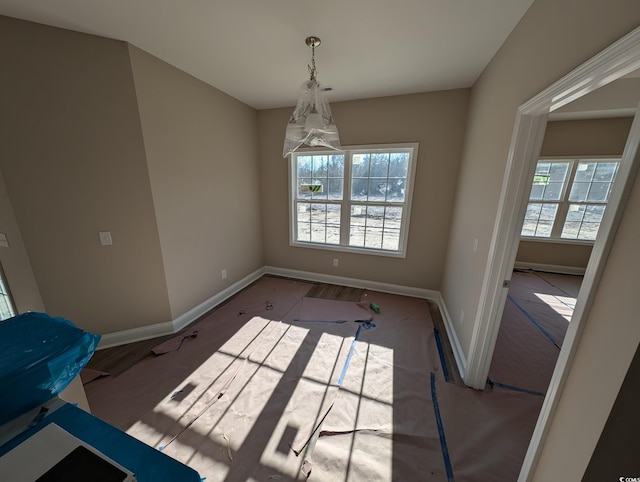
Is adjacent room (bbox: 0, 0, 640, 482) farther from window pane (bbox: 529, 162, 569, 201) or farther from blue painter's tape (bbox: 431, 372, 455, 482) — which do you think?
window pane (bbox: 529, 162, 569, 201)

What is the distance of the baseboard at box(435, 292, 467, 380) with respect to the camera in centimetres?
197

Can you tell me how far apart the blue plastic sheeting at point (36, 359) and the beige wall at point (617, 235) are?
1631 mm

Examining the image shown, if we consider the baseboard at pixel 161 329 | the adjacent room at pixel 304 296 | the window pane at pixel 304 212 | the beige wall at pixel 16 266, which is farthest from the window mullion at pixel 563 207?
the beige wall at pixel 16 266

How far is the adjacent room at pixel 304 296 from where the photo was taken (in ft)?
2.46

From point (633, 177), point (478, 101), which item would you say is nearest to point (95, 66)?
point (633, 177)

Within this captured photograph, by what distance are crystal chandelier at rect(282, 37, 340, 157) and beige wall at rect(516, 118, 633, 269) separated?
4.52 m

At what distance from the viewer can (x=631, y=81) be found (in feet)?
5.65

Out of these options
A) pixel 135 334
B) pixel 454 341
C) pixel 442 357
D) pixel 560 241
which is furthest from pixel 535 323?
pixel 135 334

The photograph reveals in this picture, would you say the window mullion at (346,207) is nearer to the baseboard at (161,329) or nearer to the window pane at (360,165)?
the window pane at (360,165)

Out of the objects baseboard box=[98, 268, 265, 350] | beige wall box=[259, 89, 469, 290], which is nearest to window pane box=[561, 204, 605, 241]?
beige wall box=[259, 89, 469, 290]

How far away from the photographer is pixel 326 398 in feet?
5.75

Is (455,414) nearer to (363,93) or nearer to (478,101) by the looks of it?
(478,101)

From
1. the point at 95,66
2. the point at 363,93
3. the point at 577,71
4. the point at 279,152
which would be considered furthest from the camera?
the point at 279,152

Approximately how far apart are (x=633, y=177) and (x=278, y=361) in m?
2.33
